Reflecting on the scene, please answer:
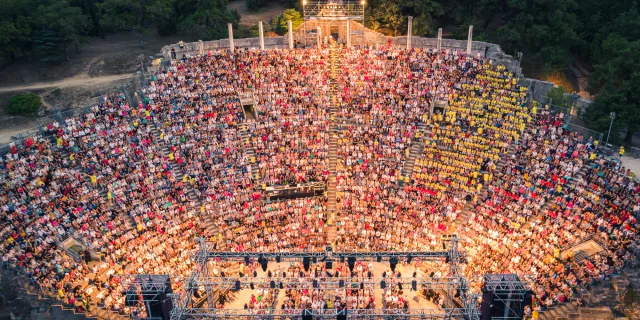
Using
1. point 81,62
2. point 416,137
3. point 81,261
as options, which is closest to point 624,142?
point 416,137

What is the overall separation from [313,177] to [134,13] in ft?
111

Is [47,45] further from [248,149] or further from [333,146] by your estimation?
[333,146]

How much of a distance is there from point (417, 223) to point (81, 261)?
20488 mm

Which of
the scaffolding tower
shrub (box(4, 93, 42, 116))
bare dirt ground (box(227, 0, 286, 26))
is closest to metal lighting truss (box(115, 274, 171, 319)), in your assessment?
the scaffolding tower

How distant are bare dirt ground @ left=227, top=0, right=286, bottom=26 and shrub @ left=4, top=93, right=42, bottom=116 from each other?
76.3 ft

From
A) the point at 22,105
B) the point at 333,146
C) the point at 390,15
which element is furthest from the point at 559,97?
the point at 22,105

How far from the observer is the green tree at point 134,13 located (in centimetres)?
5819

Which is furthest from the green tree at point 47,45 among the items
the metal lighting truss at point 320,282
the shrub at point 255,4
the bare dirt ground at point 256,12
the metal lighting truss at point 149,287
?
the metal lighting truss at point 149,287

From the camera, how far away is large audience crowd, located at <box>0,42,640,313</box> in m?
31.5

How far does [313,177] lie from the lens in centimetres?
3838

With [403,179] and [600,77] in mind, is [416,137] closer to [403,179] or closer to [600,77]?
[403,179]

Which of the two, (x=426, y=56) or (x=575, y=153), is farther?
(x=426, y=56)

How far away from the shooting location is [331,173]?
39.3m

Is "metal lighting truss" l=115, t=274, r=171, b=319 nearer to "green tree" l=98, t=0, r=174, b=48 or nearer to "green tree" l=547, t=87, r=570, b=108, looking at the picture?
"green tree" l=547, t=87, r=570, b=108
